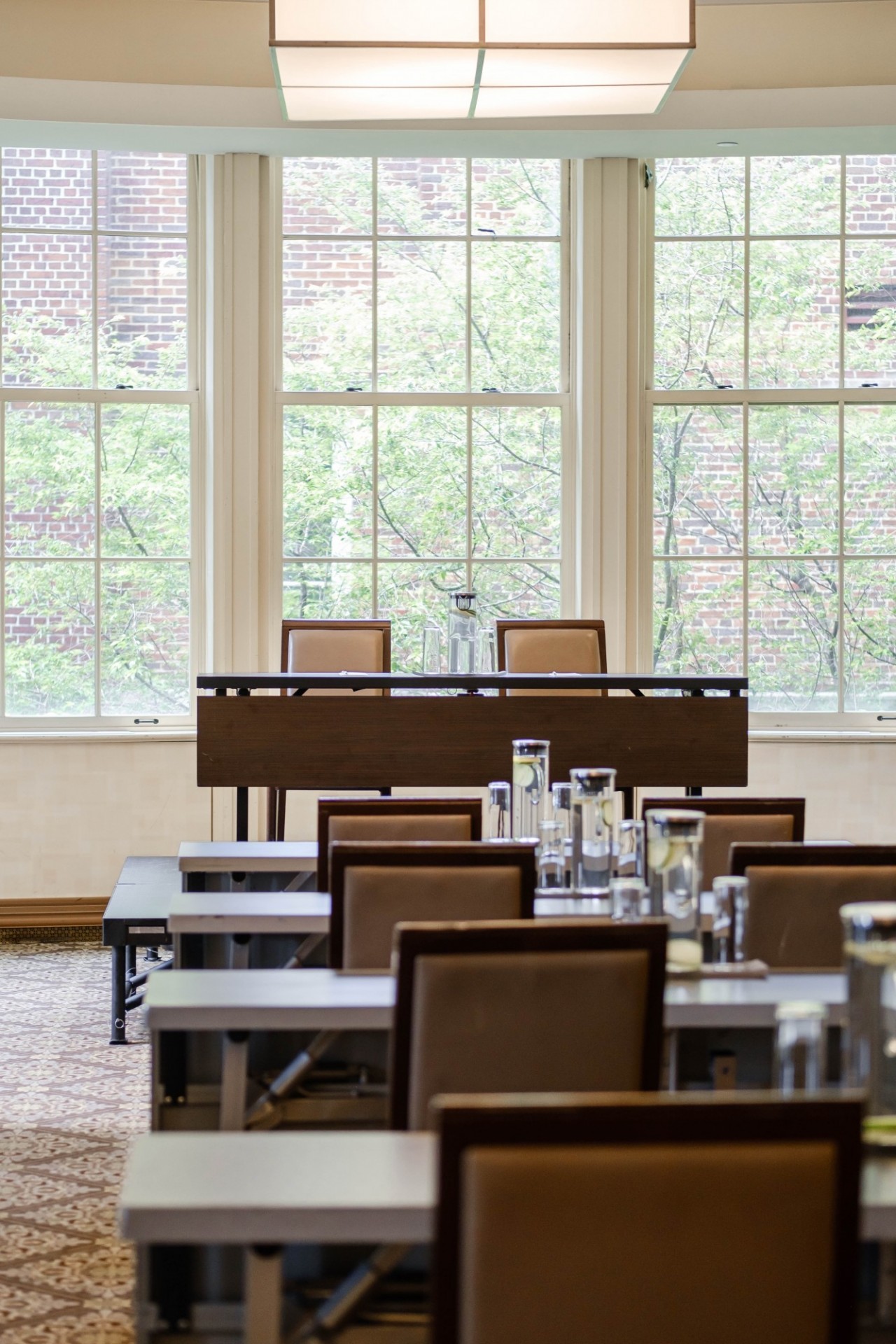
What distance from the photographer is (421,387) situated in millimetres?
6824

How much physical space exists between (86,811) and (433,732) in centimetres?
239

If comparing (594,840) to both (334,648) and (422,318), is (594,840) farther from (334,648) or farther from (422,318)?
(422,318)

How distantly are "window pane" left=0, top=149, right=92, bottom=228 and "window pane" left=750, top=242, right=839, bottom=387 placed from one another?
10.4 ft

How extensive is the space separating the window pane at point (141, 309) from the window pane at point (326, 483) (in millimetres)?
633

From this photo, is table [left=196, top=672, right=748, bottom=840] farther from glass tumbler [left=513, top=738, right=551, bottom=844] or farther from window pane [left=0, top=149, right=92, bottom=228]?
window pane [left=0, top=149, right=92, bottom=228]

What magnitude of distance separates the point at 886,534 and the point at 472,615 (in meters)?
2.69

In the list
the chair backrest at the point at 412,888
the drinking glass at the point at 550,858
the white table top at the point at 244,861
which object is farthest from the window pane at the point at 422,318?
the chair backrest at the point at 412,888

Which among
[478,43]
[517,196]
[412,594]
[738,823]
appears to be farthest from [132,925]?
[517,196]

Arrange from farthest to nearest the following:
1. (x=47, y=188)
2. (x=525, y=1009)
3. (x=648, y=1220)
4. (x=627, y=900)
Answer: (x=47, y=188) → (x=627, y=900) → (x=525, y=1009) → (x=648, y=1220)

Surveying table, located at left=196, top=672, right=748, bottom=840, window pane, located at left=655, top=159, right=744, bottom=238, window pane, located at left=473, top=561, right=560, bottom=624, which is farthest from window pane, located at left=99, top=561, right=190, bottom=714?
window pane, located at left=655, top=159, right=744, bottom=238

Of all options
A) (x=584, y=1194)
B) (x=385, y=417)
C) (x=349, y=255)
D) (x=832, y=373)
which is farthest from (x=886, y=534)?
(x=584, y=1194)

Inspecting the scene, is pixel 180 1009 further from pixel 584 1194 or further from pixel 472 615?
pixel 472 615

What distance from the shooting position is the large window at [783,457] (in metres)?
6.84

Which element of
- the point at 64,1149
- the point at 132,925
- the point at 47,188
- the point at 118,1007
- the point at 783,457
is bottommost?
the point at 64,1149
